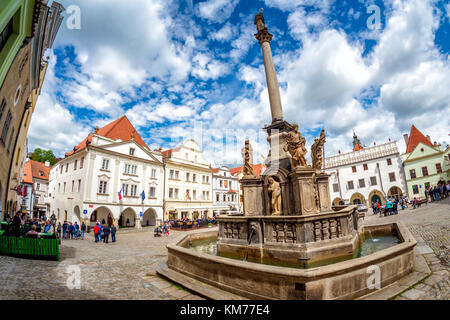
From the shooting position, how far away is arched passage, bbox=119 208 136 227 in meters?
31.1

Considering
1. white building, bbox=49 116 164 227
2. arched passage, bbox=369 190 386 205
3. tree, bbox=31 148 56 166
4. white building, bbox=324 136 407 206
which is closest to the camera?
white building, bbox=49 116 164 227

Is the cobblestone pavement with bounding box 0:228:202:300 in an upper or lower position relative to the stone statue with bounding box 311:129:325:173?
lower

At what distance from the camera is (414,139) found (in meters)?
41.7

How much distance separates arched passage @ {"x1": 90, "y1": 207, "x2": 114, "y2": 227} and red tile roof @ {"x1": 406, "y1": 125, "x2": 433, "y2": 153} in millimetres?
51356

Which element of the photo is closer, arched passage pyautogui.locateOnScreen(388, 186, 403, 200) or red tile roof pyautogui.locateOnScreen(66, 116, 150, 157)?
red tile roof pyautogui.locateOnScreen(66, 116, 150, 157)

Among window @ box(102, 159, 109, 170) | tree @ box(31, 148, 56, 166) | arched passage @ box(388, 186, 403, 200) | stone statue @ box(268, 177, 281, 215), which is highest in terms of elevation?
tree @ box(31, 148, 56, 166)

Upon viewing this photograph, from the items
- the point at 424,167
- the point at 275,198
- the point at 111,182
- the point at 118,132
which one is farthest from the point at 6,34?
the point at 424,167

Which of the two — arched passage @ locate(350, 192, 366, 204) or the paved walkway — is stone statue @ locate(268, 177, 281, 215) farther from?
arched passage @ locate(350, 192, 366, 204)

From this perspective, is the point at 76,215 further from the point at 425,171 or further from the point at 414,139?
the point at 414,139

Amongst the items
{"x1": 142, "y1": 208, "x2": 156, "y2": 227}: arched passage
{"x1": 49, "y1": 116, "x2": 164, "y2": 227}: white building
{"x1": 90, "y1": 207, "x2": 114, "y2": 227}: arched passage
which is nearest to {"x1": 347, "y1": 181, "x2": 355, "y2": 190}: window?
{"x1": 49, "y1": 116, "x2": 164, "y2": 227}: white building

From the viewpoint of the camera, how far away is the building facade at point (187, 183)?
34844 millimetres

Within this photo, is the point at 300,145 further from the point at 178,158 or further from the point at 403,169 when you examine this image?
the point at 403,169

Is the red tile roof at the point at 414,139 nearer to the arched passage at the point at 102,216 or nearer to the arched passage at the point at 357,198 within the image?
the arched passage at the point at 357,198
